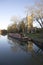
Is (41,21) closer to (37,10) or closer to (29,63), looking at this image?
(37,10)

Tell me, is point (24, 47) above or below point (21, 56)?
above

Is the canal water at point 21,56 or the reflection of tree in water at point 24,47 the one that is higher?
the reflection of tree in water at point 24,47

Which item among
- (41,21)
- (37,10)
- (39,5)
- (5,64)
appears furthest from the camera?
(41,21)

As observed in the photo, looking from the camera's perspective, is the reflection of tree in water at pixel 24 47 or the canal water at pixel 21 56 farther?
the reflection of tree in water at pixel 24 47

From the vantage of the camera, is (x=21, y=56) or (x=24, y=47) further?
(x=24, y=47)

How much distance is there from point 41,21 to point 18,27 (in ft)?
127

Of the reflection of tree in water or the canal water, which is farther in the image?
the reflection of tree in water

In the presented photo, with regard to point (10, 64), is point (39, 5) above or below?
above

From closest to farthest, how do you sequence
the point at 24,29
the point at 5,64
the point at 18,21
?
the point at 5,64, the point at 24,29, the point at 18,21

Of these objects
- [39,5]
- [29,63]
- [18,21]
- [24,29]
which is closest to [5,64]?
[29,63]

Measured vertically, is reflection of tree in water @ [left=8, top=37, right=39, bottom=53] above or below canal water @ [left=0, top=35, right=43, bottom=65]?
above

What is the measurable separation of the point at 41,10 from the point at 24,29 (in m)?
35.8

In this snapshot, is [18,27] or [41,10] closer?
[41,10]

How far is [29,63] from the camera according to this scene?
Result: 1175 centimetres
